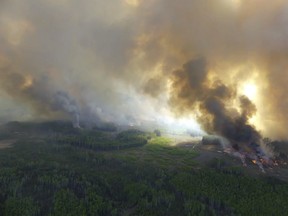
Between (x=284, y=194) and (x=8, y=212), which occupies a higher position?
(x=284, y=194)

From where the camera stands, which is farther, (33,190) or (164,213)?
(33,190)

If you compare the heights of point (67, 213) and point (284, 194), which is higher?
point (284, 194)

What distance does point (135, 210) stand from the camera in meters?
183

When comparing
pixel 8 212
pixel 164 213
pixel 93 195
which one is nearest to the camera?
pixel 8 212

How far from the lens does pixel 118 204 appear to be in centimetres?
19038

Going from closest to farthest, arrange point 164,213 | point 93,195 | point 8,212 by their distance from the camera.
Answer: point 8,212 < point 164,213 < point 93,195

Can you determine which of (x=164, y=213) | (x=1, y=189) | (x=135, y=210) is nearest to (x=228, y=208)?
(x=164, y=213)

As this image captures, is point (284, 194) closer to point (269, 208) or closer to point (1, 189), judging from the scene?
point (269, 208)

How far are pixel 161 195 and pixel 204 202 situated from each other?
26.6 m

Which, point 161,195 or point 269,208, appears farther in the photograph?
point 161,195

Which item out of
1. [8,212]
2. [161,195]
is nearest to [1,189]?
[8,212]

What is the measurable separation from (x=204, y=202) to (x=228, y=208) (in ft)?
47.5

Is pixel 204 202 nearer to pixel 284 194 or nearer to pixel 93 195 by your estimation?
pixel 284 194

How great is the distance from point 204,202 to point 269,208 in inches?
1450
